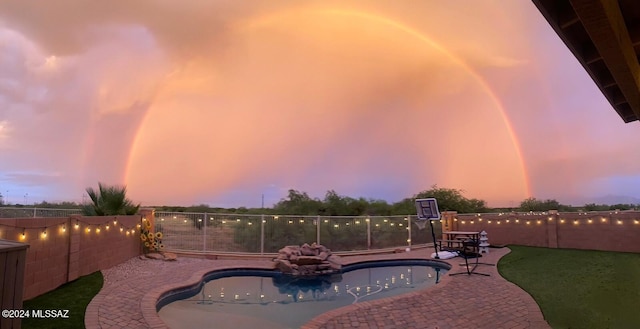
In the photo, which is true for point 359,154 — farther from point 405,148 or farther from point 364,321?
point 364,321

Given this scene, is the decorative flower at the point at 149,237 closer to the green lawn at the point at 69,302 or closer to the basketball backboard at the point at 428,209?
the green lawn at the point at 69,302

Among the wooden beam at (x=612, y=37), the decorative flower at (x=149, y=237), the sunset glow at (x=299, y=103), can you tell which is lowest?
the decorative flower at (x=149, y=237)

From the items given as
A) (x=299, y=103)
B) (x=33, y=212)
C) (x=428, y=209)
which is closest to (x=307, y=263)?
(x=428, y=209)

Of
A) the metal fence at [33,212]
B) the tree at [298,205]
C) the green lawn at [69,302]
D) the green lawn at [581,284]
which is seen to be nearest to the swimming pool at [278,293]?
the green lawn at [69,302]

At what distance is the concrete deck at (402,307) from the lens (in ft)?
15.4

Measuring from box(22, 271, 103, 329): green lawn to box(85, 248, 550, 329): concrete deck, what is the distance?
0.13 m

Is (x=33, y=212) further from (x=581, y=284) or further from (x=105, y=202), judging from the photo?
(x=581, y=284)

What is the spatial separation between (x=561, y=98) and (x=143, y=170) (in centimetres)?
2126

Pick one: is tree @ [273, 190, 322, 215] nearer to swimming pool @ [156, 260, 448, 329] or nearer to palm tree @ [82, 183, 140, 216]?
swimming pool @ [156, 260, 448, 329]

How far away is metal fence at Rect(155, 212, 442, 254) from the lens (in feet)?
36.6

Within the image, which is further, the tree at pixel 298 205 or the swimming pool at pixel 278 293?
the tree at pixel 298 205

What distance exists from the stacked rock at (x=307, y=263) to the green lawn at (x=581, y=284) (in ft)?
13.7

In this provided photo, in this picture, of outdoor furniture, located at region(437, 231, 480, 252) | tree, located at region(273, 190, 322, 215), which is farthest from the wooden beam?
tree, located at region(273, 190, 322, 215)

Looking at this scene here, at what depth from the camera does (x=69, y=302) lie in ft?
17.5
